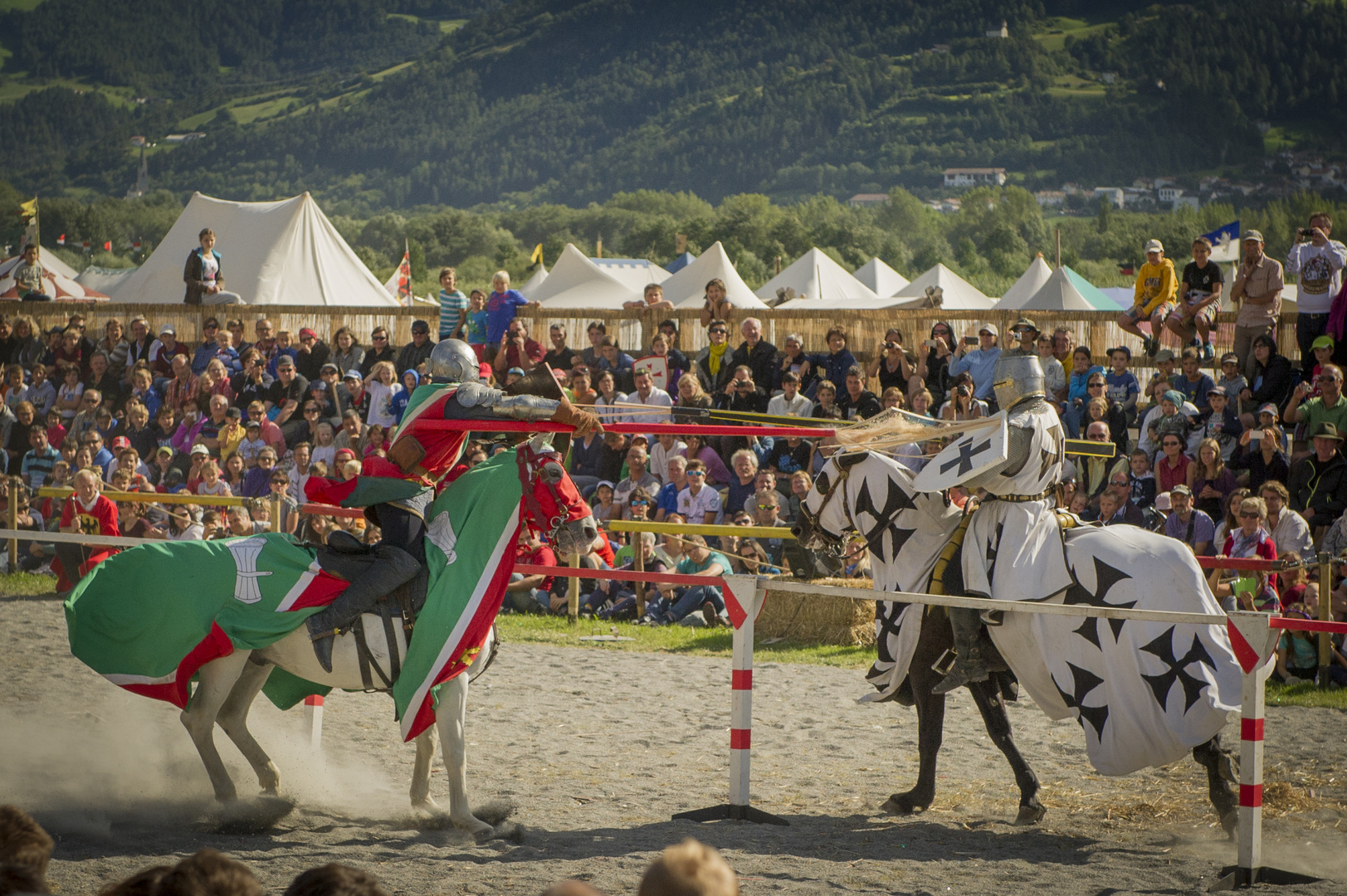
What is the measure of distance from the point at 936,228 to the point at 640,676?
4316 inches

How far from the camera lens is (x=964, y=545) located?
600 centimetres

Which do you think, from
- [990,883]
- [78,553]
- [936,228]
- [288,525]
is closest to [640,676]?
[288,525]

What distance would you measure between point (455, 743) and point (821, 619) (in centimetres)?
565

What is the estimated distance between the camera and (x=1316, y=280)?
466 inches

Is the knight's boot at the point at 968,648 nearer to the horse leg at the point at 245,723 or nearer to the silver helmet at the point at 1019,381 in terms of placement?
the silver helmet at the point at 1019,381

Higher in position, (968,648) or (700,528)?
(700,528)

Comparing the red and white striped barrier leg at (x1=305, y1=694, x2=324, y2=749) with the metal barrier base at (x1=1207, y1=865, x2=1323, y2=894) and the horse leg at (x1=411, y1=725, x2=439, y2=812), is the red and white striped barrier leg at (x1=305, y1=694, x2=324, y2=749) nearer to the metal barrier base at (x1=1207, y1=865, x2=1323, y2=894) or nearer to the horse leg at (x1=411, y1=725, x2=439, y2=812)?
the horse leg at (x1=411, y1=725, x2=439, y2=812)

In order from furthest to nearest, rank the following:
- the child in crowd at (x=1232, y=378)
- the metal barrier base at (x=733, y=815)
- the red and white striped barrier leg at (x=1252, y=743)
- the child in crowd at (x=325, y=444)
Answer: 1. the child in crowd at (x=325, y=444)
2. the child in crowd at (x=1232, y=378)
3. the metal barrier base at (x=733, y=815)
4. the red and white striped barrier leg at (x=1252, y=743)

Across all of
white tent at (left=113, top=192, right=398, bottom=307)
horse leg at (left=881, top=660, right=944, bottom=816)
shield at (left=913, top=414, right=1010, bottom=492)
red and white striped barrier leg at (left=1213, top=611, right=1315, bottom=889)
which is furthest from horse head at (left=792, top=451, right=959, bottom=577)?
white tent at (left=113, top=192, right=398, bottom=307)

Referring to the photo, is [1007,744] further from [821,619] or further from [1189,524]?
[821,619]

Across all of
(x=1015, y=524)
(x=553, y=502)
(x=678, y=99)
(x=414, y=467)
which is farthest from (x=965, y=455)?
(x=678, y=99)

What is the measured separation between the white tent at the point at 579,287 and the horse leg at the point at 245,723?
707 inches

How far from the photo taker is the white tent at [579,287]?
24109 millimetres

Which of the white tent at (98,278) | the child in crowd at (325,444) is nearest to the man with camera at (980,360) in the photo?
the child in crowd at (325,444)
